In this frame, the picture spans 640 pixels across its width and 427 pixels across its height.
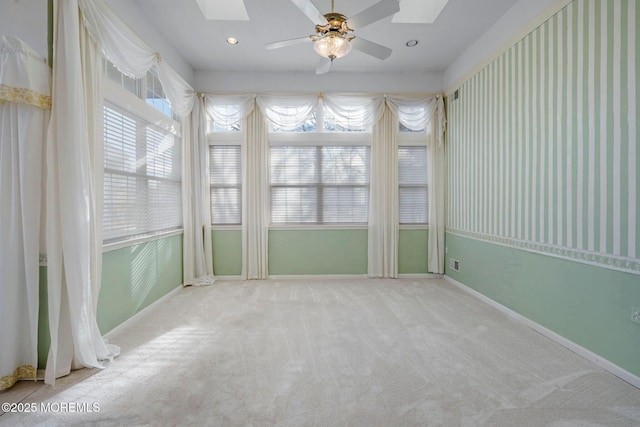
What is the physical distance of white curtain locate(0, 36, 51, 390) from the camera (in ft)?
6.04

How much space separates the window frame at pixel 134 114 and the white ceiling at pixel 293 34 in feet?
3.14

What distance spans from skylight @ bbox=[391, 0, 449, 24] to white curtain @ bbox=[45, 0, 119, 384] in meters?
2.97

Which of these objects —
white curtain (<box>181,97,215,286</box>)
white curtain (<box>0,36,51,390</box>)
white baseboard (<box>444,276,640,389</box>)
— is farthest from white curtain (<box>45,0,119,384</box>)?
white baseboard (<box>444,276,640,389</box>)

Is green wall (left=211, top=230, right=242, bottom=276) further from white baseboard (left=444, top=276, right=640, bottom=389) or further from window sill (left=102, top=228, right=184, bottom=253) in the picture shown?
white baseboard (left=444, top=276, right=640, bottom=389)

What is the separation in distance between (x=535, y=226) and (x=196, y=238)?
13.7ft

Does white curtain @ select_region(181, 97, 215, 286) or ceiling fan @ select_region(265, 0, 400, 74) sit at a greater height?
ceiling fan @ select_region(265, 0, 400, 74)

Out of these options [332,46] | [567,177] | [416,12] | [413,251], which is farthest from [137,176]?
[567,177]

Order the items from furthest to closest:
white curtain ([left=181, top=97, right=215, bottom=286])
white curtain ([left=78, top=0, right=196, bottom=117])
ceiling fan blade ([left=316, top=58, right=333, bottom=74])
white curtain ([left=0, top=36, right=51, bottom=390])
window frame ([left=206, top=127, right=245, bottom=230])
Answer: window frame ([left=206, top=127, right=245, bottom=230])
white curtain ([left=181, top=97, right=215, bottom=286])
ceiling fan blade ([left=316, top=58, right=333, bottom=74])
white curtain ([left=78, top=0, right=196, bottom=117])
white curtain ([left=0, top=36, right=51, bottom=390])

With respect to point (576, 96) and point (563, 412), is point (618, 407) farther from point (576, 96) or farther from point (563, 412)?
point (576, 96)

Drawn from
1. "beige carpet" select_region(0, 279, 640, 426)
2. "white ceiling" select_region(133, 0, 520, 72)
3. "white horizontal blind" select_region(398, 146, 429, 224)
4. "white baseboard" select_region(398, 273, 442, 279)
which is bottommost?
"beige carpet" select_region(0, 279, 640, 426)

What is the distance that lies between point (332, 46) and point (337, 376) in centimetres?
247

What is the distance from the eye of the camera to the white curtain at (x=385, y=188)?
180 inches

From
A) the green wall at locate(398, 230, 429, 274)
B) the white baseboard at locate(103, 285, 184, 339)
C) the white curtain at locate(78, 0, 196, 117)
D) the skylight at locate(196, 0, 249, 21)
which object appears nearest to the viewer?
the white curtain at locate(78, 0, 196, 117)

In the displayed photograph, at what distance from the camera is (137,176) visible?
310 cm
